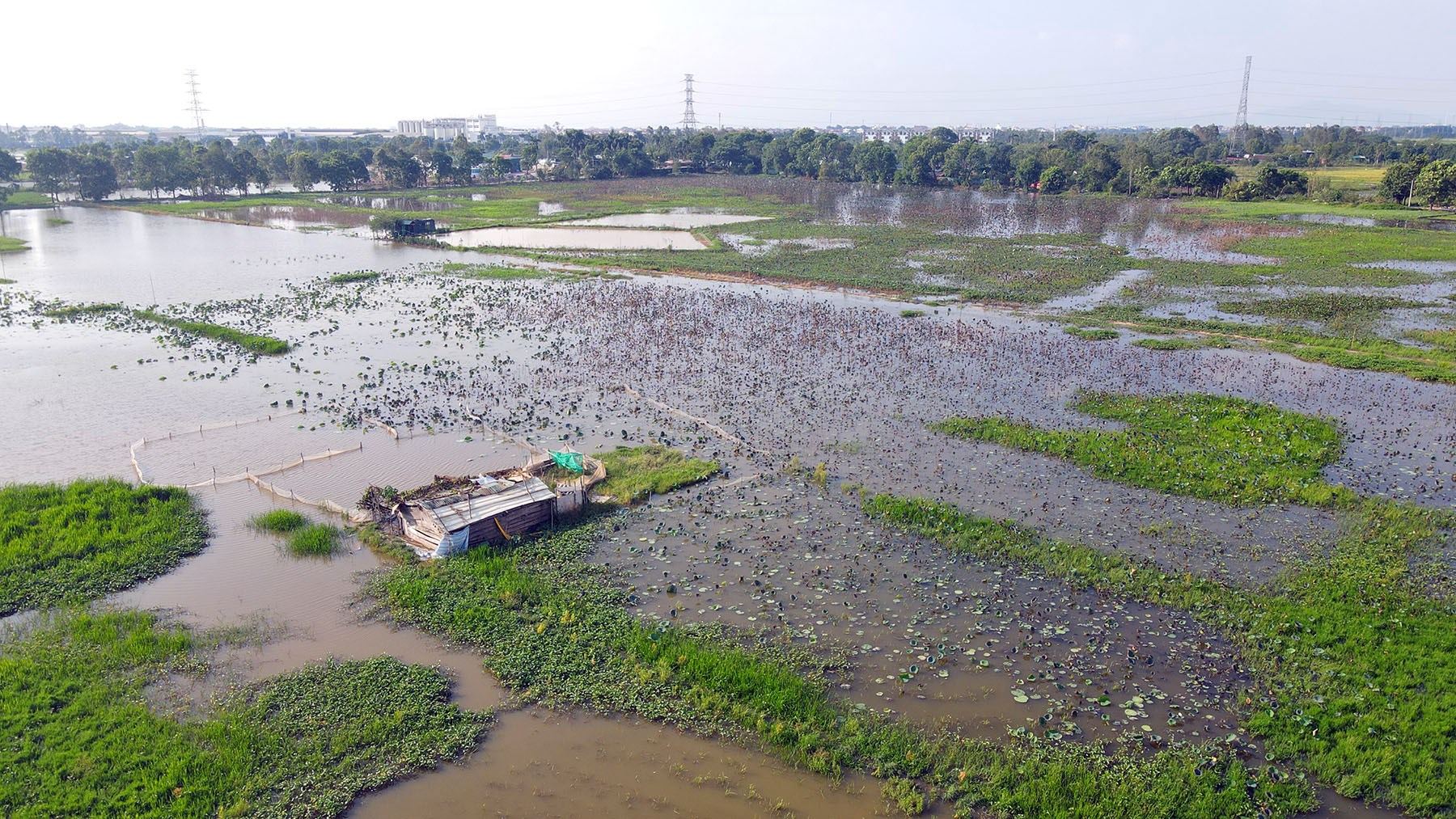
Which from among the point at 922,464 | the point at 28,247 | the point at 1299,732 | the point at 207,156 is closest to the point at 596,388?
the point at 922,464

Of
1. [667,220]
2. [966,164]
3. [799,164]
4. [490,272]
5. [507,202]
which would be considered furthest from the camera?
[799,164]

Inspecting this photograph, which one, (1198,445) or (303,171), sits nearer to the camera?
(1198,445)

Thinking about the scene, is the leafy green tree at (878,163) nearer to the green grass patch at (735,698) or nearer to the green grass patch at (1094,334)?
the green grass patch at (1094,334)

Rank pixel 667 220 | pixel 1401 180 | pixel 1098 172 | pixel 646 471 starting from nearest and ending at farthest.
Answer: pixel 646 471 < pixel 1401 180 < pixel 667 220 < pixel 1098 172

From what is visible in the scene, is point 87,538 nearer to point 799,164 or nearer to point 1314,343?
point 1314,343

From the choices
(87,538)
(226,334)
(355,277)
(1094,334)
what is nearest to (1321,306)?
(1094,334)

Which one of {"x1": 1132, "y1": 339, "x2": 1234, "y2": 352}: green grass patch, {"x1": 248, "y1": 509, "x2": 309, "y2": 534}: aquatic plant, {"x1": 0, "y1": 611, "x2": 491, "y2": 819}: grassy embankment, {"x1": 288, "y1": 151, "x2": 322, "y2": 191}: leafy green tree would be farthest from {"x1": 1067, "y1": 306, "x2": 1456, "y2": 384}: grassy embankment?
{"x1": 288, "y1": 151, "x2": 322, "y2": 191}: leafy green tree
